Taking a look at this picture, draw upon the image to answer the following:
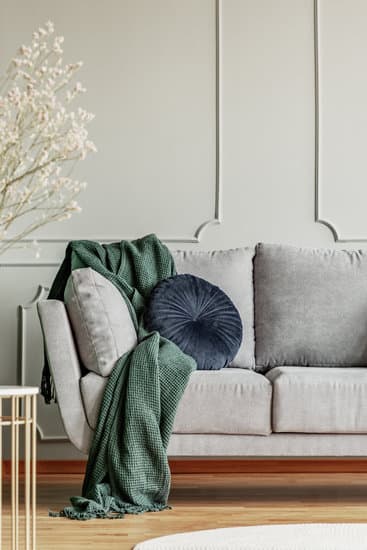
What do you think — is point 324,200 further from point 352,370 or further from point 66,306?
point 66,306

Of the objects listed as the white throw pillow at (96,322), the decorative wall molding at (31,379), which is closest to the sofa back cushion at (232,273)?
the white throw pillow at (96,322)

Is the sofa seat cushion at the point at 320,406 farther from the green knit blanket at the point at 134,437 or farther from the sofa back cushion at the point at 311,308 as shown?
the sofa back cushion at the point at 311,308

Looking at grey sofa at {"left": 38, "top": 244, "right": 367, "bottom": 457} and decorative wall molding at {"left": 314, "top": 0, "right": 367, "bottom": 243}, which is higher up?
decorative wall molding at {"left": 314, "top": 0, "right": 367, "bottom": 243}

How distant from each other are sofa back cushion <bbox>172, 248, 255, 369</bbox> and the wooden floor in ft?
1.79

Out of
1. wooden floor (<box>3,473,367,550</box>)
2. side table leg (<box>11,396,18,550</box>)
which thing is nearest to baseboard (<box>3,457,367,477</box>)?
wooden floor (<box>3,473,367,550</box>)

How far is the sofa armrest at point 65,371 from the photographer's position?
2.97 metres

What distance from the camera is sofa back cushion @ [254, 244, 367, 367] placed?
358cm

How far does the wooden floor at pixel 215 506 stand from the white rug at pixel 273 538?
177 millimetres

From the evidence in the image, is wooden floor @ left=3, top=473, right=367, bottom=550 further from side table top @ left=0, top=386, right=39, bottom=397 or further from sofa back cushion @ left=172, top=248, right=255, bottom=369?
side table top @ left=0, top=386, right=39, bottom=397

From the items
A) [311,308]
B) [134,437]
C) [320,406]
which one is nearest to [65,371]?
[134,437]

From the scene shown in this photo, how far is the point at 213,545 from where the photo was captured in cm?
219

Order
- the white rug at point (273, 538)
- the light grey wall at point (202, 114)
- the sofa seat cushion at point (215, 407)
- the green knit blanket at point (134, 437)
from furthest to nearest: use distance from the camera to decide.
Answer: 1. the light grey wall at point (202, 114)
2. the sofa seat cushion at point (215, 407)
3. the green knit blanket at point (134, 437)
4. the white rug at point (273, 538)

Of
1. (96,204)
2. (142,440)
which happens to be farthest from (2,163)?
(96,204)

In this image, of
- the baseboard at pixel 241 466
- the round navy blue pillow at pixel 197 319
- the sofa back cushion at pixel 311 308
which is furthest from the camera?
the baseboard at pixel 241 466
